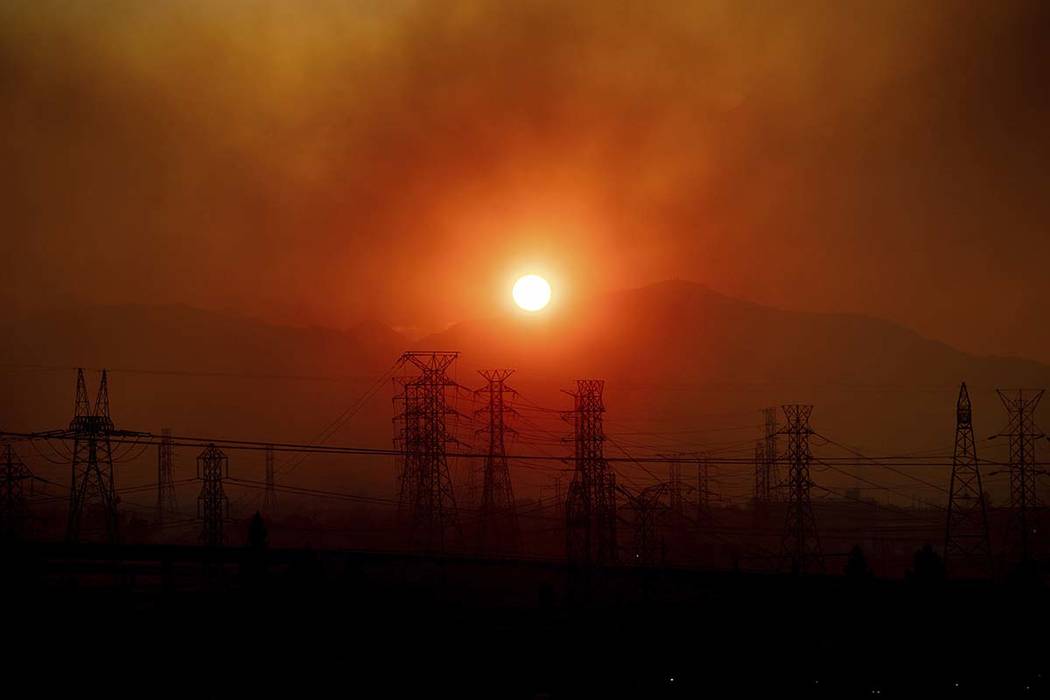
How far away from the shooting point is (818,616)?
108 feet

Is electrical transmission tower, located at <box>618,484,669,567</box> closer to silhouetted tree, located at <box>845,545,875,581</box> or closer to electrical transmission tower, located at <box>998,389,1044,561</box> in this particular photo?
silhouetted tree, located at <box>845,545,875,581</box>

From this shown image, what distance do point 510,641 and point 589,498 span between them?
1100cm

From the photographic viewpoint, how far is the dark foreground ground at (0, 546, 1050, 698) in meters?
27.9

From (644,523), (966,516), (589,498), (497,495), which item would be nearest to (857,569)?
(644,523)

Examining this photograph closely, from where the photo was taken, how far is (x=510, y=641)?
101 ft

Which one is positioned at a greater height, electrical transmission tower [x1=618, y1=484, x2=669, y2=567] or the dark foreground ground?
electrical transmission tower [x1=618, y1=484, x2=669, y2=567]

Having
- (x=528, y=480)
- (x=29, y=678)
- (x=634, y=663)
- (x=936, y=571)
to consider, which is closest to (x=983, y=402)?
(x=528, y=480)

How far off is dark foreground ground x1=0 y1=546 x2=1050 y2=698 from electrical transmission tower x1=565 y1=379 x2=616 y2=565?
15.0 feet

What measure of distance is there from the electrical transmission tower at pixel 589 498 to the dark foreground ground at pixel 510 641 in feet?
15.0

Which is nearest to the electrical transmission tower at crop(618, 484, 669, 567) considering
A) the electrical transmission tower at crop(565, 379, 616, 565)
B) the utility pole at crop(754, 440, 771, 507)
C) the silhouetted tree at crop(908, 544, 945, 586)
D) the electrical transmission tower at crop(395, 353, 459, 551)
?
the electrical transmission tower at crop(565, 379, 616, 565)

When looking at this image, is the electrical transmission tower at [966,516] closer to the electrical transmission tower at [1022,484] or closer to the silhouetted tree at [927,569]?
the electrical transmission tower at [1022,484]

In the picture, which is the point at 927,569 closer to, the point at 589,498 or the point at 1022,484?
the point at 589,498

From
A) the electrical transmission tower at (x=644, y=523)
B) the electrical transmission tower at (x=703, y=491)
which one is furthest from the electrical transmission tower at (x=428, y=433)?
the electrical transmission tower at (x=703, y=491)

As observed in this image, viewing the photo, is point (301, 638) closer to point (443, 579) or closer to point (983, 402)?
point (443, 579)
